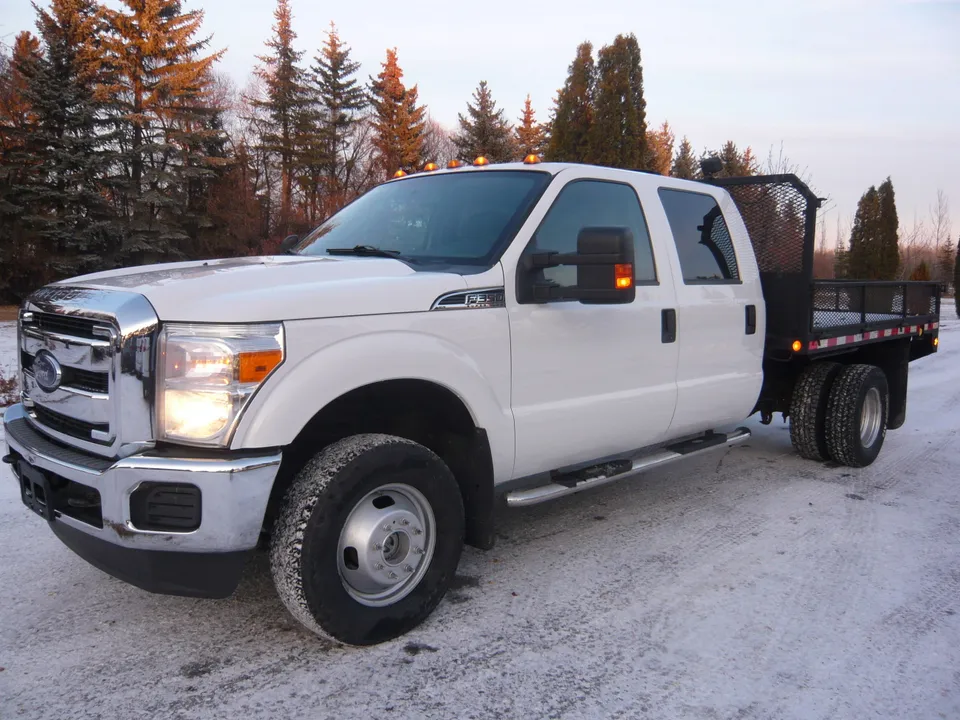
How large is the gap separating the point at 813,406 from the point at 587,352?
2886mm

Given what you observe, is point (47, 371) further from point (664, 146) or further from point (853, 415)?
point (664, 146)

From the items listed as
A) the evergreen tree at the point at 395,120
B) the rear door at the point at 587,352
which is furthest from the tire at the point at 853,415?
the evergreen tree at the point at 395,120

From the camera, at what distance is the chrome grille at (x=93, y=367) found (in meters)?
2.61

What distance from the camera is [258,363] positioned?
2.64m

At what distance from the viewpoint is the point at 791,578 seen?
12.4 feet

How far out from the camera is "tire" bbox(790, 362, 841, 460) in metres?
5.82

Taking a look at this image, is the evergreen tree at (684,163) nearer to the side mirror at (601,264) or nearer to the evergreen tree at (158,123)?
the evergreen tree at (158,123)

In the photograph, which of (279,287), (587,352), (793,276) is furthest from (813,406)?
(279,287)

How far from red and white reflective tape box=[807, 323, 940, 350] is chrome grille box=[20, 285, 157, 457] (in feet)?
14.0

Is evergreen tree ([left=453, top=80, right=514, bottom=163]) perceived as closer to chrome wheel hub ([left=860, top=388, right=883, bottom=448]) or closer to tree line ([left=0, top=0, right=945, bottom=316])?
tree line ([left=0, top=0, right=945, bottom=316])

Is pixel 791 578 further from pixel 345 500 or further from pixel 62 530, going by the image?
pixel 62 530

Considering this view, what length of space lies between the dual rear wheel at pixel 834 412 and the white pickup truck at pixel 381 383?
127 centimetres

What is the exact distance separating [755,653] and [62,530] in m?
2.75

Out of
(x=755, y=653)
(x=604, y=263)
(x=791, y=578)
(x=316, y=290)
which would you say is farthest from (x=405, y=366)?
(x=791, y=578)
